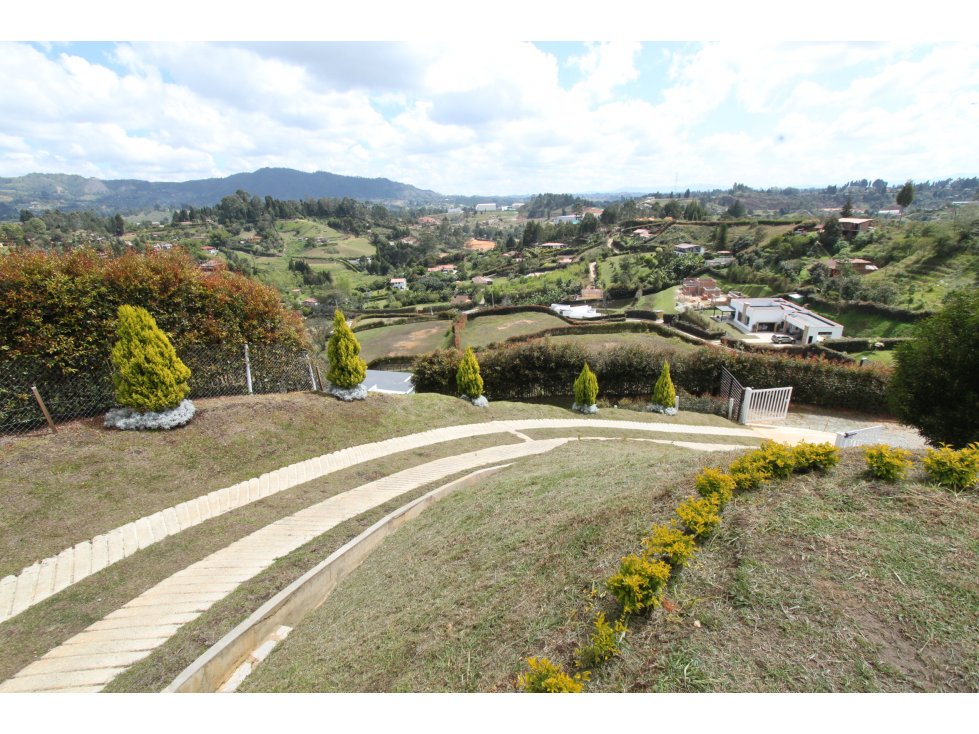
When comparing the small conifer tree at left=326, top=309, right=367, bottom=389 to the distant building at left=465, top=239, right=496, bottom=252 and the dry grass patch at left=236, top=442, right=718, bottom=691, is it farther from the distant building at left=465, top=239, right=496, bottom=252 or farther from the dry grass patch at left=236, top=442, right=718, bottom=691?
the distant building at left=465, top=239, right=496, bottom=252

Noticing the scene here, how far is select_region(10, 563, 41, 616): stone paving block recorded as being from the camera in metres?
5.55

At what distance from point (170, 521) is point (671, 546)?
809 cm

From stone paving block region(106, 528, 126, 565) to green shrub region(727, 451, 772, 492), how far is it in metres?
8.82

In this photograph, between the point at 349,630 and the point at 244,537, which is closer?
the point at 349,630

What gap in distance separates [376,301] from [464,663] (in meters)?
85.0

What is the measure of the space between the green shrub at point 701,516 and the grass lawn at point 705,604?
12cm

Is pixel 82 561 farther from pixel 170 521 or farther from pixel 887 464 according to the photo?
pixel 887 464

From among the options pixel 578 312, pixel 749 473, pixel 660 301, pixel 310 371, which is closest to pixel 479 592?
pixel 749 473

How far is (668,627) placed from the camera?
360 cm

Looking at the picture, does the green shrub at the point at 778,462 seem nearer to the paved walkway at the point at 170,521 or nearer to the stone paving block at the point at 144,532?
the paved walkway at the point at 170,521

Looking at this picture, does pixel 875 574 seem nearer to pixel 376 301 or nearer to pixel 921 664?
pixel 921 664

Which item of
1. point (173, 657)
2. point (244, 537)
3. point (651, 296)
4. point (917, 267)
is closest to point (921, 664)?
point (173, 657)

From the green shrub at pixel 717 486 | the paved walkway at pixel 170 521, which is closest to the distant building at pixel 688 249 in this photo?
the paved walkway at pixel 170 521

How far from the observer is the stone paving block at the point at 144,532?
695cm
